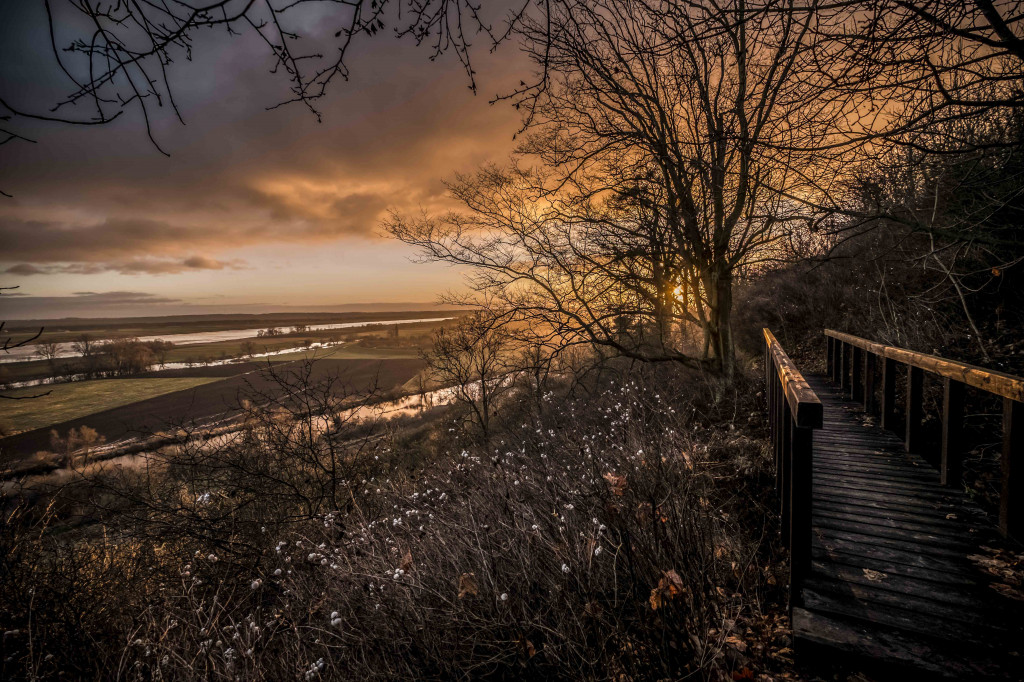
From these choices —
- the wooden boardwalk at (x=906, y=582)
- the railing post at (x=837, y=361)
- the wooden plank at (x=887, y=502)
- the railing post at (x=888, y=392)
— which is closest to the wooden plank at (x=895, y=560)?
the wooden boardwalk at (x=906, y=582)

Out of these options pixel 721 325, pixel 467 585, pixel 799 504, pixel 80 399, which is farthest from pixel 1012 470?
pixel 80 399

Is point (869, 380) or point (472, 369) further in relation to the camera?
point (472, 369)

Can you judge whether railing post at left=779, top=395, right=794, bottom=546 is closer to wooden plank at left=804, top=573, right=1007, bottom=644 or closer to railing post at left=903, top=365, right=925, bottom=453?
wooden plank at left=804, top=573, right=1007, bottom=644

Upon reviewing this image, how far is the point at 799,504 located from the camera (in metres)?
2.58

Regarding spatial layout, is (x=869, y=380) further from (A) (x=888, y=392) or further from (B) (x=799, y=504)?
(B) (x=799, y=504)

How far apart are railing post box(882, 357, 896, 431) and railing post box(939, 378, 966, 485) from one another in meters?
1.36

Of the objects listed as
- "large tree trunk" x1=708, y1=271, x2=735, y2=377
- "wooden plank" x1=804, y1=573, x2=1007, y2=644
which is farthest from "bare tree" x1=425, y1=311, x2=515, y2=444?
"wooden plank" x1=804, y1=573, x2=1007, y2=644

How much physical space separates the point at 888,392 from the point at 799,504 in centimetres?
364

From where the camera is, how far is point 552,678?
2.86 metres

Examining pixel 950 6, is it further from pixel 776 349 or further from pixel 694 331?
pixel 694 331

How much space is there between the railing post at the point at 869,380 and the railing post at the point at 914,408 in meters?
1.23

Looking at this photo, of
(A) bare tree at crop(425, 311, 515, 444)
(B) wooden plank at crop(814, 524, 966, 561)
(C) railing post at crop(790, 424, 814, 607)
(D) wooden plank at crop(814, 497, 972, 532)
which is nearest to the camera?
(C) railing post at crop(790, 424, 814, 607)

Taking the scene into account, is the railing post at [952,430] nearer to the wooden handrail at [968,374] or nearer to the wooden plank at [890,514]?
the wooden handrail at [968,374]

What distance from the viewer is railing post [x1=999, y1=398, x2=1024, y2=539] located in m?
2.58
